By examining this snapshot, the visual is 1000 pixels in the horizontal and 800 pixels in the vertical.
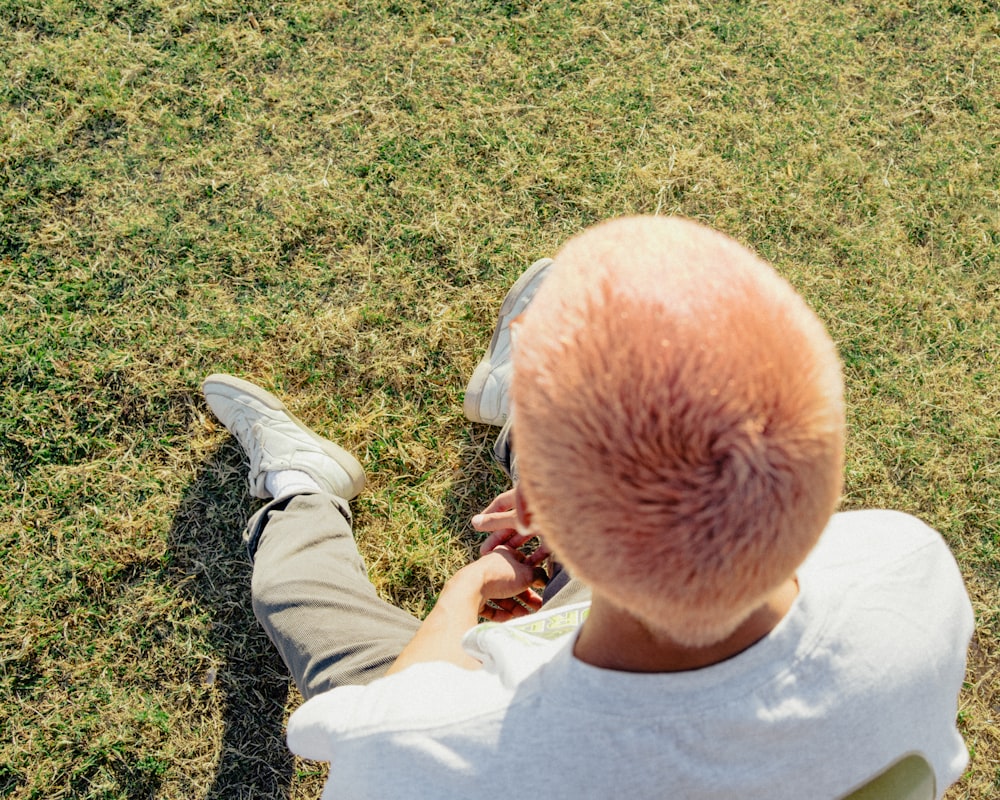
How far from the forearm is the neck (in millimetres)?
921

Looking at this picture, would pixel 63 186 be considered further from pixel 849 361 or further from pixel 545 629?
pixel 849 361

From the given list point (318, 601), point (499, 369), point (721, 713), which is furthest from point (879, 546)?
point (499, 369)

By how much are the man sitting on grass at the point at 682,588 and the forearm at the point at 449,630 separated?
1.60ft

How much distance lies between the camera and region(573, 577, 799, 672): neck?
137 cm

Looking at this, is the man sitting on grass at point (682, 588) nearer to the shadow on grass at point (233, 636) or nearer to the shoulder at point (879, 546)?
the shoulder at point (879, 546)

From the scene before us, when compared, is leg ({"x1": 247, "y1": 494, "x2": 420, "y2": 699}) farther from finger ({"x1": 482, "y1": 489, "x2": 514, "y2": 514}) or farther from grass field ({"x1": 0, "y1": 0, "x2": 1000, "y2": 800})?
finger ({"x1": 482, "y1": 489, "x2": 514, "y2": 514})

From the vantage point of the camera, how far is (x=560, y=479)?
1155 mm

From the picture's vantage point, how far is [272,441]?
11.3 feet

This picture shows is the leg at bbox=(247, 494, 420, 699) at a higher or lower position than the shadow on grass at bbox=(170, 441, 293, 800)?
higher

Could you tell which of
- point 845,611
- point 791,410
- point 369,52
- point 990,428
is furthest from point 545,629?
point 369,52

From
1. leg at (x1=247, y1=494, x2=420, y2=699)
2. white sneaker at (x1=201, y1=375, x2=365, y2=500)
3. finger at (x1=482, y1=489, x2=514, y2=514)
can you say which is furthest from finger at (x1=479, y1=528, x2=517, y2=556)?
white sneaker at (x1=201, y1=375, x2=365, y2=500)

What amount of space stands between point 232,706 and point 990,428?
13.8ft

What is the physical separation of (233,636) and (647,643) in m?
2.70

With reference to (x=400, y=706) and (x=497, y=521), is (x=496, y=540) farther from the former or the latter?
(x=400, y=706)
